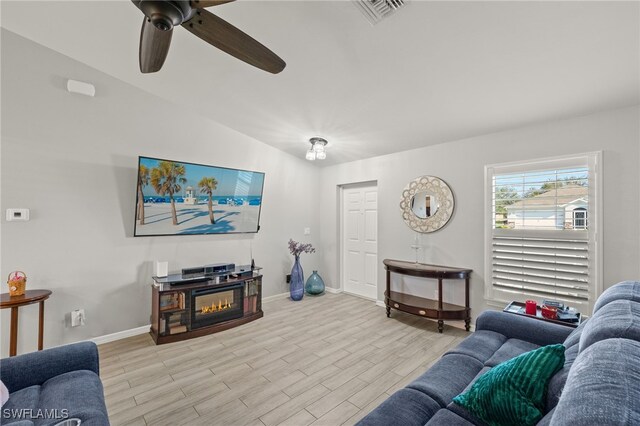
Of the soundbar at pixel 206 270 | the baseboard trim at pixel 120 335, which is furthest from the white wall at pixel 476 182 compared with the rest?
the baseboard trim at pixel 120 335

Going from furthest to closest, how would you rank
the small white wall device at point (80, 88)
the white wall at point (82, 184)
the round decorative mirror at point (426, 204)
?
1. the round decorative mirror at point (426, 204)
2. the small white wall device at point (80, 88)
3. the white wall at point (82, 184)

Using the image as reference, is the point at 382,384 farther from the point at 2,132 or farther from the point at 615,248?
the point at 2,132

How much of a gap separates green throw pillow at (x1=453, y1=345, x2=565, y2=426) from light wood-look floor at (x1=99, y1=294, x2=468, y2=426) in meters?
1.05

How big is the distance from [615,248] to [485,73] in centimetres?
206

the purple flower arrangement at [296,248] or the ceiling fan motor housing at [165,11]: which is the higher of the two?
the ceiling fan motor housing at [165,11]

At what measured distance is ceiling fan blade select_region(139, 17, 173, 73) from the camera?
1.62m

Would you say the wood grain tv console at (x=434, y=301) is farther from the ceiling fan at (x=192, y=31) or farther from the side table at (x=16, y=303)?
the side table at (x=16, y=303)

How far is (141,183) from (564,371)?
3919 millimetres

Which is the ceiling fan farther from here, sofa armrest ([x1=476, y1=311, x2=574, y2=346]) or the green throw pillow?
sofa armrest ([x1=476, y1=311, x2=574, y2=346])

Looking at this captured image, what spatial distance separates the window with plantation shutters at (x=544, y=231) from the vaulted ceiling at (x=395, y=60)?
0.59 meters

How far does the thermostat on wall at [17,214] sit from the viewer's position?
2.62 metres

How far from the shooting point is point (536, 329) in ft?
6.70

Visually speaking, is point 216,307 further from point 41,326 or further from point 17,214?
point 17,214

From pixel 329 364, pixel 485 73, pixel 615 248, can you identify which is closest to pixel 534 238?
pixel 615 248
